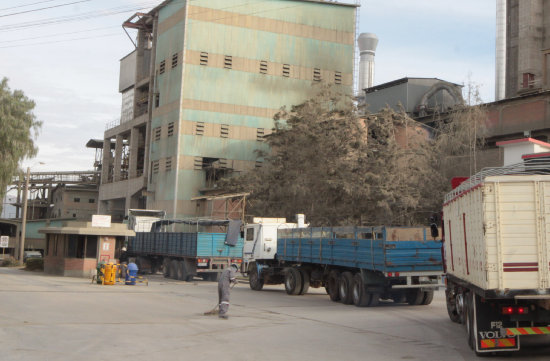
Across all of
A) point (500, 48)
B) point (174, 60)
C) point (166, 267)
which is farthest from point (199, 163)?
point (500, 48)

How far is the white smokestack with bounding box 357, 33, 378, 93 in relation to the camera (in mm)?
126938

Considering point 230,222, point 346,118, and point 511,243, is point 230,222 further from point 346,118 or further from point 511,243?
point 511,243

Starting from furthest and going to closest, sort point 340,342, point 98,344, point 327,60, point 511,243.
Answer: point 327,60 → point 340,342 → point 98,344 → point 511,243

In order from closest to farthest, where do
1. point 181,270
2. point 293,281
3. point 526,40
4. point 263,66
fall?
point 293,281, point 181,270, point 263,66, point 526,40

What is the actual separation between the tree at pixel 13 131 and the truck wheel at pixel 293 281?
788 inches

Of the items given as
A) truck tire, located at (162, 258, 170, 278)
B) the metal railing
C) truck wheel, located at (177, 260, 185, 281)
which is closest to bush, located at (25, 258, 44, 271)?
truck tire, located at (162, 258, 170, 278)

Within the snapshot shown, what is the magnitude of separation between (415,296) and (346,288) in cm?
235

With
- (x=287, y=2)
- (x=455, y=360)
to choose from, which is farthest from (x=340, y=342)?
(x=287, y=2)

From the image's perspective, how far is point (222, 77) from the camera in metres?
60.2

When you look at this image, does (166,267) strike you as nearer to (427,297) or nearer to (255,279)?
(255,279)

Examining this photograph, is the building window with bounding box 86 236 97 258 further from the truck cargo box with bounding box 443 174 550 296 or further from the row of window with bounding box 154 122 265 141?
the truck cargo box with bounding box 443 174 550 296

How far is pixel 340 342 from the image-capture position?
1298cm

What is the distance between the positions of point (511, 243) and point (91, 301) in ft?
49.9

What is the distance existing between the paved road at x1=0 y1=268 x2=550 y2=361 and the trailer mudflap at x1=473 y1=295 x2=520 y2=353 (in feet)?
1.81
